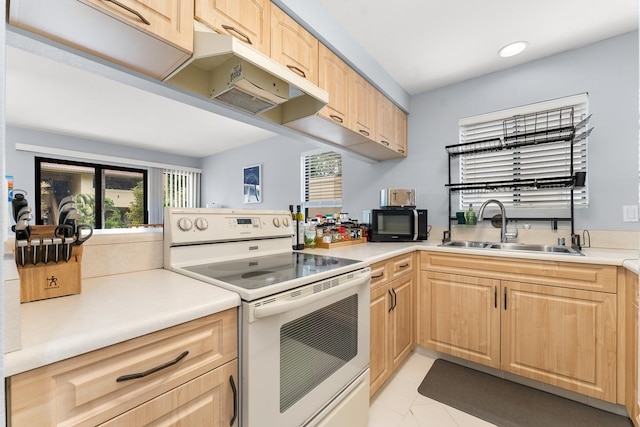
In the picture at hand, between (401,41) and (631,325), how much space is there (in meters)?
2.19

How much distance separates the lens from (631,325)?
4.57ft

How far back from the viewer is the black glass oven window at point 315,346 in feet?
3.28

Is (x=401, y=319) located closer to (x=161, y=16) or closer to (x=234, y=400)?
(x=234, y=400)

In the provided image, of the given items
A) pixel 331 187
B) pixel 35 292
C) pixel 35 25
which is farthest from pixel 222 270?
pixel 331 187

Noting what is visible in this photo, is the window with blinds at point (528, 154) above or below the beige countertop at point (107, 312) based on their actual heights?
above

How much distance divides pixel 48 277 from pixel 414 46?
2451 mm

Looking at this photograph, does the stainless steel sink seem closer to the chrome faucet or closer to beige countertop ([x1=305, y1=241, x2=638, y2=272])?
the chrome faucet

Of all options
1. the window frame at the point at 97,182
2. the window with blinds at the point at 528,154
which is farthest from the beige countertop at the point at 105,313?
the window frame at the point at 97,182

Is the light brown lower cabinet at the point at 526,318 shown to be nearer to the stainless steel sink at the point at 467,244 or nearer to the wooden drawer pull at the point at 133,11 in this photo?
the stainless steel sink at the point at 467,244

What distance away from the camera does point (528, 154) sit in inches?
89.4

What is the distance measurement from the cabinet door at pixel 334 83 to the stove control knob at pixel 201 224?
0.95 metres

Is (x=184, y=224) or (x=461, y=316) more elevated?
(x=184, y=224)

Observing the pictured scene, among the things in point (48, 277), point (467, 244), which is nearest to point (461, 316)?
point (467, 244)

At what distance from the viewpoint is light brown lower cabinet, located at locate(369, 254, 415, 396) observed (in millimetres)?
1591
